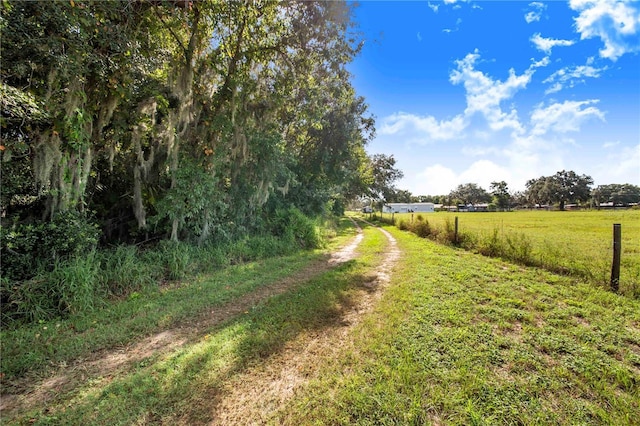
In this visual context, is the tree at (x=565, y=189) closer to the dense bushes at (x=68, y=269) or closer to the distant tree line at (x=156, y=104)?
the distant tree line at (x=156, y=104)

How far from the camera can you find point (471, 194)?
7794 centimetres

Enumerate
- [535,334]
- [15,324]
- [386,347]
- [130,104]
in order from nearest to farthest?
[386,347], [535,334], [15,324], [130,104]

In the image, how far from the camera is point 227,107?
6.94m

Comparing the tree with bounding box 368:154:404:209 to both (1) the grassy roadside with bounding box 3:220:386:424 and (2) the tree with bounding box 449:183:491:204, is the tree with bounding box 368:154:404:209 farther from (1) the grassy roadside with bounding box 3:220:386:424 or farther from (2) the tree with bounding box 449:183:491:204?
(2) the tree with bounding box 449:183:491:204

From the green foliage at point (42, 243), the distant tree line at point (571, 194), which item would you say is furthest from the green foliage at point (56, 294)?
the distant tree line at point (571, 194)

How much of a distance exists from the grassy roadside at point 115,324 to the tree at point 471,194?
280 feet

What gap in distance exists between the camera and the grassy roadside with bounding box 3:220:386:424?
1.94 meters

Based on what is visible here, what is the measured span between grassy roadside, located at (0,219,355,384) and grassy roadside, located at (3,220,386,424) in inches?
28.1

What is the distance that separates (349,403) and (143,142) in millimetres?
6654

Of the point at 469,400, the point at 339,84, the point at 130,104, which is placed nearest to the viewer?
the point at 469,400

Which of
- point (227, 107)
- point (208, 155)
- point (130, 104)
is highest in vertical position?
point (227, 107)

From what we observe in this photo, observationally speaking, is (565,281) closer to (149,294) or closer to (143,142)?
(149,294)

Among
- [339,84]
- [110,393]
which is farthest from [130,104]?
[339,84]

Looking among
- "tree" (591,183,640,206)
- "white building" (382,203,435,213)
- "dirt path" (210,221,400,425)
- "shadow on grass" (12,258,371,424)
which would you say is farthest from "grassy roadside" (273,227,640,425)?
"tree" (591,183,640,206)
